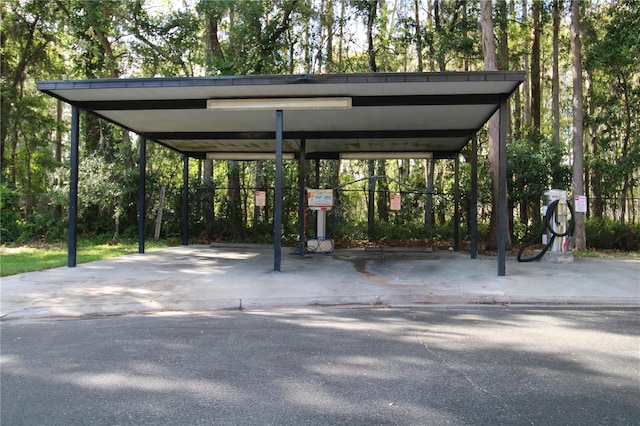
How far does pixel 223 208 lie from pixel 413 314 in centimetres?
→ 1266

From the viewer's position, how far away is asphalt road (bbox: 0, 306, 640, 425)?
3258 millimetres

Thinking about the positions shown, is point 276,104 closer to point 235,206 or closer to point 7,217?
point 235,206

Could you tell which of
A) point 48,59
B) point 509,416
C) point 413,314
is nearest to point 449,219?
point 413,314

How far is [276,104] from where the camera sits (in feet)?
30.7

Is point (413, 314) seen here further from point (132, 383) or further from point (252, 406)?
point (132, 383)

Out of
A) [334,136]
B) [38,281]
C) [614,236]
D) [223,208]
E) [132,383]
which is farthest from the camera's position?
[223,208]

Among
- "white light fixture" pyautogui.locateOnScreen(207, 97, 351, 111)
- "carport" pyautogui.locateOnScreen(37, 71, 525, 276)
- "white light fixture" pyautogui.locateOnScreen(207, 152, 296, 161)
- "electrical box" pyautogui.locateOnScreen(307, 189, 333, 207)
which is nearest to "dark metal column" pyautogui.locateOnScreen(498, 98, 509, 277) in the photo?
"carport" pyautogui.locateOnScreen(37, 71, 525, 276)

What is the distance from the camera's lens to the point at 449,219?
1792 cm

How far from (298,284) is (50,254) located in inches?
364

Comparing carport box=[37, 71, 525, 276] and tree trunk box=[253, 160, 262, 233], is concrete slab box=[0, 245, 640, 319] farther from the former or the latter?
tree trunk box=[253, 160, 262, 233]

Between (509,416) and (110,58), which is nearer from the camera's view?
(509,416)

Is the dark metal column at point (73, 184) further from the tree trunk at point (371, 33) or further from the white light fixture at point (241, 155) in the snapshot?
the tree trunk at point (371, 33)

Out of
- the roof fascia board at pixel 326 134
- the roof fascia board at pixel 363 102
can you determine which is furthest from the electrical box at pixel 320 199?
the roof fascia board at pixel 363 102

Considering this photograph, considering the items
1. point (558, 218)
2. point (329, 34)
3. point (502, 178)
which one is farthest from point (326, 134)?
point (329, 34)
